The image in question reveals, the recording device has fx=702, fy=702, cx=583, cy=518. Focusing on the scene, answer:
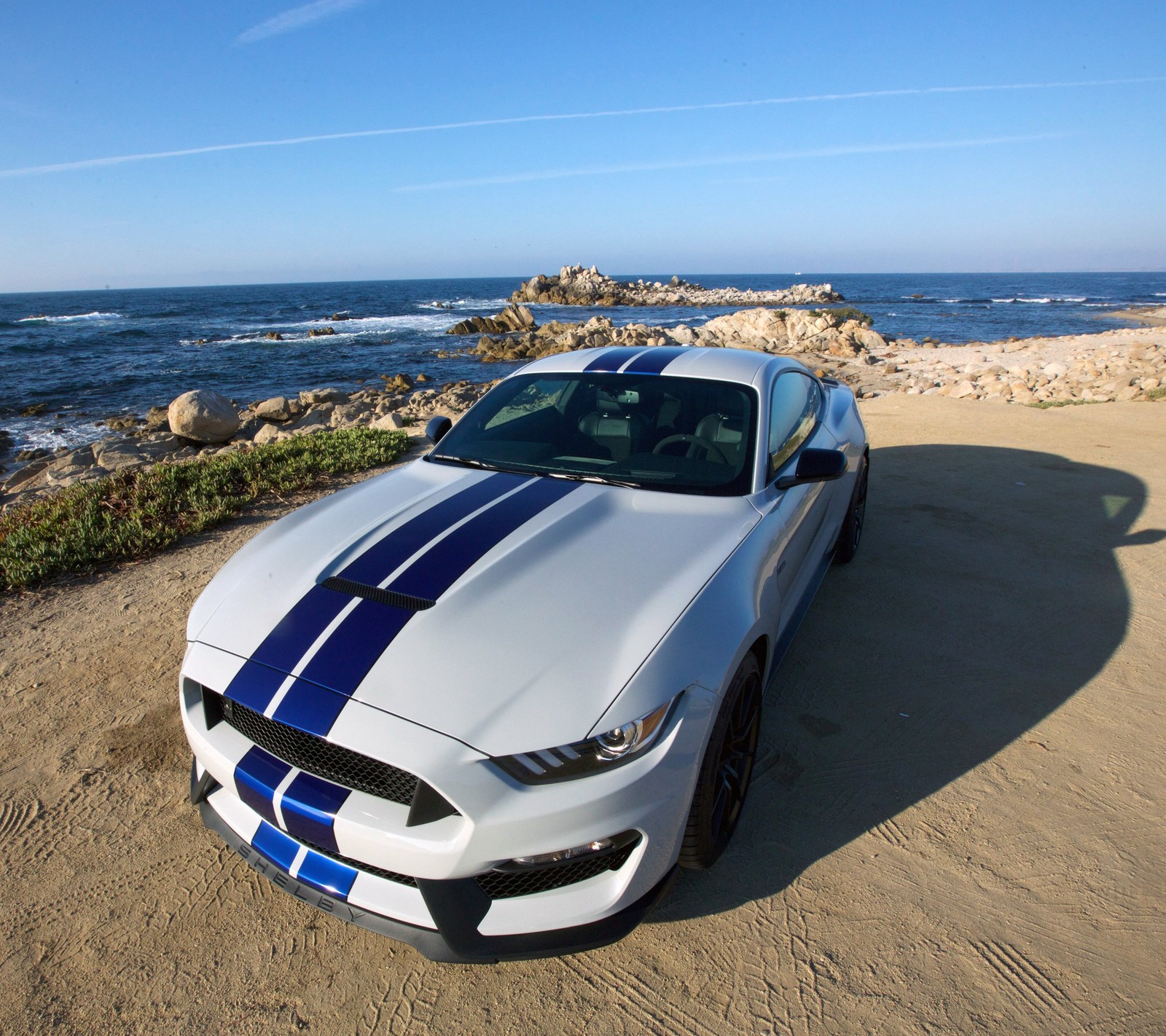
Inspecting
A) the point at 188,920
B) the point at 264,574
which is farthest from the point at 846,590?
the point at 188,920

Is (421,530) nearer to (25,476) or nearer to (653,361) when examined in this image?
(653,361)

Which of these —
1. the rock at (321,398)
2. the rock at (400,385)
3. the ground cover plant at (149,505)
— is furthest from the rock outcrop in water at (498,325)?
the ground cover plant at (149,505)

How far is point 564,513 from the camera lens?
254cm

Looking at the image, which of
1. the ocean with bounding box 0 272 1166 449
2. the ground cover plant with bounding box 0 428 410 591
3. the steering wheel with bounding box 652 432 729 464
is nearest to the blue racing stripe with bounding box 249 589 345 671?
the steering wheel with bounding box 652 432 729 464

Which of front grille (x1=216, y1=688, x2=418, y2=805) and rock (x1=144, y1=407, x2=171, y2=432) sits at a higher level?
front grille (x1=216, y1=688, x2=418, y2=805)

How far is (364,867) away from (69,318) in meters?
73.1

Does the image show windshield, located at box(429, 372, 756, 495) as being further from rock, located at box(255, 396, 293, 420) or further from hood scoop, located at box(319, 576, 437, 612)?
rock, located at box(255, 396, 293, 420)

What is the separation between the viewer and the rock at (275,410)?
14.6 metres

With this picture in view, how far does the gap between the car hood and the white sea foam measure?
211 ft

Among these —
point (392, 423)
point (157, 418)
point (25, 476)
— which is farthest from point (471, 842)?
point (157, 418)

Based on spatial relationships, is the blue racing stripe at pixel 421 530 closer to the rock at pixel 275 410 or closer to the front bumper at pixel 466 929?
the front bumper at pixel 466 929

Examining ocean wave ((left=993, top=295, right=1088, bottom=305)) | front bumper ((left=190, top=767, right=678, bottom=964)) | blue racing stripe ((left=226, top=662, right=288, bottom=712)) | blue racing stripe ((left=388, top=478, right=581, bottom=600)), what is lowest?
ocean wave ((left=993, top=295, right=1088, bottom=305))

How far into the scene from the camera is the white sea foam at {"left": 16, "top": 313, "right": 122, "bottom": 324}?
54750 millimetres

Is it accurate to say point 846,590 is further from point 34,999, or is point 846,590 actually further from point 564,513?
point 34,999
